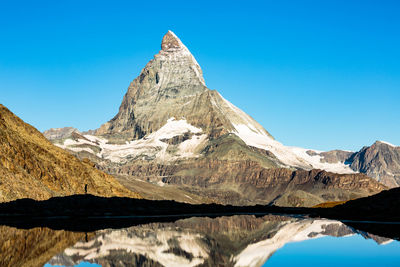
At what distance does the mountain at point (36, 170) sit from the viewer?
4473 inches

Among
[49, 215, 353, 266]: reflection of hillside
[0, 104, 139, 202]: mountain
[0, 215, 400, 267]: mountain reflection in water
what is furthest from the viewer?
[0, 104, 139, 202]: mountain

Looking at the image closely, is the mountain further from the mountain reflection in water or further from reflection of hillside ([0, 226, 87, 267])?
the mountain reflection in water

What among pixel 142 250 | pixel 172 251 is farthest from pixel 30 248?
pixel 172 251

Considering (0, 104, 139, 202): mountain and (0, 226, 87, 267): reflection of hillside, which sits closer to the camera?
(0, 226, 87, 267): reflection of hillside

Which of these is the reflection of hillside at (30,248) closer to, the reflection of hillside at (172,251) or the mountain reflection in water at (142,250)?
the mountain reflection in water at (142,250)

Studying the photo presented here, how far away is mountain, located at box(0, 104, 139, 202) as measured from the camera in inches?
4473

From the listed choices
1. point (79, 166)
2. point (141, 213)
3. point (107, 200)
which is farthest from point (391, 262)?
point (79, 166)

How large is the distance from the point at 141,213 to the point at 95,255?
75.8 metres

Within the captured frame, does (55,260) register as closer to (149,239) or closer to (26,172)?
(149,239)

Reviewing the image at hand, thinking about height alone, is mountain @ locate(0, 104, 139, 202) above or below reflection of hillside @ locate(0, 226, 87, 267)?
above

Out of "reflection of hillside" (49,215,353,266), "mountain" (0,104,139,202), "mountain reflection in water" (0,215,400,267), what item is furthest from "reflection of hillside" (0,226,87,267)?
"mountain" (0,104,139,202)

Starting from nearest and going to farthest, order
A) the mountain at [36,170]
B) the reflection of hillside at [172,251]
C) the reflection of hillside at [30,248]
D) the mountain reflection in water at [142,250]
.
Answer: the reflection of hillside at [30,248], the mountain reflection in water at [142,250], the reflection of hillside at [172,251], the mountain at [36,170]

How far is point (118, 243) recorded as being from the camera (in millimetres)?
40750

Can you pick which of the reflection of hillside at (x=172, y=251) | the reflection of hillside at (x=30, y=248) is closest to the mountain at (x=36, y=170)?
the reflection of hillside at (x=30, y=248)
